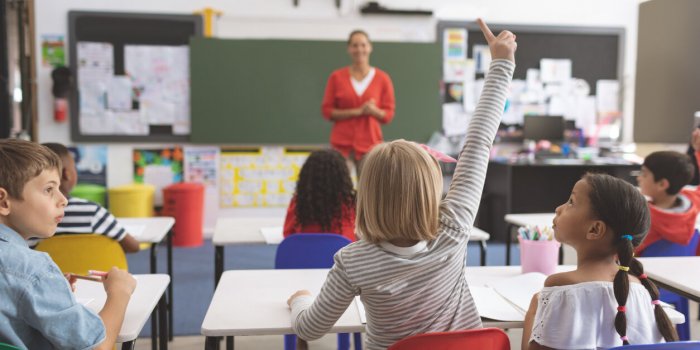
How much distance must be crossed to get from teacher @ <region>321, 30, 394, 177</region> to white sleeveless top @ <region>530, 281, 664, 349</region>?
112 inches

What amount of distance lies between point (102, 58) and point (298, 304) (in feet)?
14.8

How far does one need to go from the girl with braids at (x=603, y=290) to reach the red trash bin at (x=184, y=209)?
4268 mm

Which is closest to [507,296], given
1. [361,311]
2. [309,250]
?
[361,311]

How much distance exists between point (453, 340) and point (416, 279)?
159 mm

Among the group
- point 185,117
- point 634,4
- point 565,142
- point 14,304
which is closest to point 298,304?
point 14,304

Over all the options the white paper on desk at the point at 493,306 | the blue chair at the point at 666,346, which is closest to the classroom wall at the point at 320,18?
the white paper on desk at the point at 493,306

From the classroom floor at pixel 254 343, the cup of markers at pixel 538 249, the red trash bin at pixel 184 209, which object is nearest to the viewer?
the cup of markers at pixel 538 249

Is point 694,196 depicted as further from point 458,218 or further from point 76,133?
point 76,133

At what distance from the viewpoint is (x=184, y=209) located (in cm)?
530

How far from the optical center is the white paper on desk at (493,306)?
150 cm

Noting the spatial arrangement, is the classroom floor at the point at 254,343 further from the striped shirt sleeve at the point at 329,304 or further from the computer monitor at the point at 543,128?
the computer monitor at the point at 543,128

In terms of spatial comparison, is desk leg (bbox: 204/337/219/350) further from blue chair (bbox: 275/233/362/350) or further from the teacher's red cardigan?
the teacher's red cardigan

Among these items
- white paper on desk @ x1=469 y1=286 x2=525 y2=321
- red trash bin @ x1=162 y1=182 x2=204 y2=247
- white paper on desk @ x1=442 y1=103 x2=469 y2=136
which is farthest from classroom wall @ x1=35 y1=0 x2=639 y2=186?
white paper on desk @ x1=469 y1=286 x2=525 y2=321

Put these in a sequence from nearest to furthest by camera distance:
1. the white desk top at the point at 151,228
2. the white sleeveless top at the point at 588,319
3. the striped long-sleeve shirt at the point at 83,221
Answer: the white sleeveless top at the point at 588,319
the striped long-sleeve shirt at the point at 83,221
the white desk top at the point at 151,228
